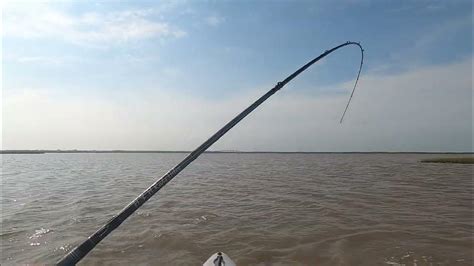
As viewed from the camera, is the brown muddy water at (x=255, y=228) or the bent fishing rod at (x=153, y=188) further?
the brown muddy water at (x=255, y=228)

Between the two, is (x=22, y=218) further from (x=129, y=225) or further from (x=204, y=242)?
(x=204, y=242)

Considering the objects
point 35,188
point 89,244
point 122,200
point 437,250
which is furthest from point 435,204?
point 35,188

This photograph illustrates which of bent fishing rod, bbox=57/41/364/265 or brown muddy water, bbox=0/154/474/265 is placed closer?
bent fishing rod, bbox=57/41/364/265

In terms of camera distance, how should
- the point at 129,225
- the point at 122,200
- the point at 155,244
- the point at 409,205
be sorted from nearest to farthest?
the point at 155,244 → the point at 129,225 → the point at 409,205 → the point at 122,200

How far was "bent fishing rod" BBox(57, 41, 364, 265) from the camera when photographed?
2.97 meters

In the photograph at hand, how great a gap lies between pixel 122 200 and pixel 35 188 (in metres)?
8.05

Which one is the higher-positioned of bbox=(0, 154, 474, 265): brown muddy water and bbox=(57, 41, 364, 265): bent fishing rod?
bbox=(57, 41, 364, 265): bent fishing rod

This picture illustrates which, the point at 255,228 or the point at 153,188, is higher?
the point at 153,188

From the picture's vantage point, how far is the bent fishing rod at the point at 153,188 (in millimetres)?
2973

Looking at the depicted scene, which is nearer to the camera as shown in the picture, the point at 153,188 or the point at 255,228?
the point at 153,188

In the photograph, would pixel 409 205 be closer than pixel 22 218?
No

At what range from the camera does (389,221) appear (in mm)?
10750

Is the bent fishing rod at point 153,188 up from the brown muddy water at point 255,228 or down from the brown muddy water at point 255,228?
up

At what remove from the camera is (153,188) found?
366 cm
